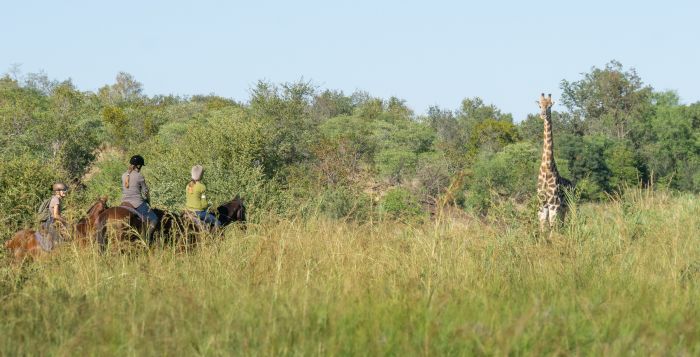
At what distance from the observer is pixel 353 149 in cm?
4953

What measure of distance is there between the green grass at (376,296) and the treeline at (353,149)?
1137cm

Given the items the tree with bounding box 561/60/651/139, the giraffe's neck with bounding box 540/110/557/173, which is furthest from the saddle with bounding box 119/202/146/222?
the tree with bounding box 561/60/651/139

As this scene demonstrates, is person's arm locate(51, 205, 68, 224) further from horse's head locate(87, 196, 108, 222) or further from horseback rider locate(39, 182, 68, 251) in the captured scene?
horse's head locate(87, 196, 108, 222)

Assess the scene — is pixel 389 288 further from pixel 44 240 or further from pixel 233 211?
pixel 233 211

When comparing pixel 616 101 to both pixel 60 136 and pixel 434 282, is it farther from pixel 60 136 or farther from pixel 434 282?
pixel 434 282

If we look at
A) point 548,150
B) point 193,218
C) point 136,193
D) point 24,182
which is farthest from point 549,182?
point 24,182

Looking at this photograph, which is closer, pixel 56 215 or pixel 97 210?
pixel 56 215

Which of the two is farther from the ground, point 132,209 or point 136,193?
point 136,193

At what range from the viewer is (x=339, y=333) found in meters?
5.31

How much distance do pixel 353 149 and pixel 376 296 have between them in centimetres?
4331

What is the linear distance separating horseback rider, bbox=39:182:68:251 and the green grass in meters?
1.86

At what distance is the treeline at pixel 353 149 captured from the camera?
2627cm

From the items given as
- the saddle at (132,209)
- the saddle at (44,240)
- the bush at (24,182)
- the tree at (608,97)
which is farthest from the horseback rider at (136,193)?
the tree at (608,97)

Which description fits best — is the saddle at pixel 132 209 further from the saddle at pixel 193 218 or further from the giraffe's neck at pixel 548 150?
the giraffe's neck at pixel 548 150
